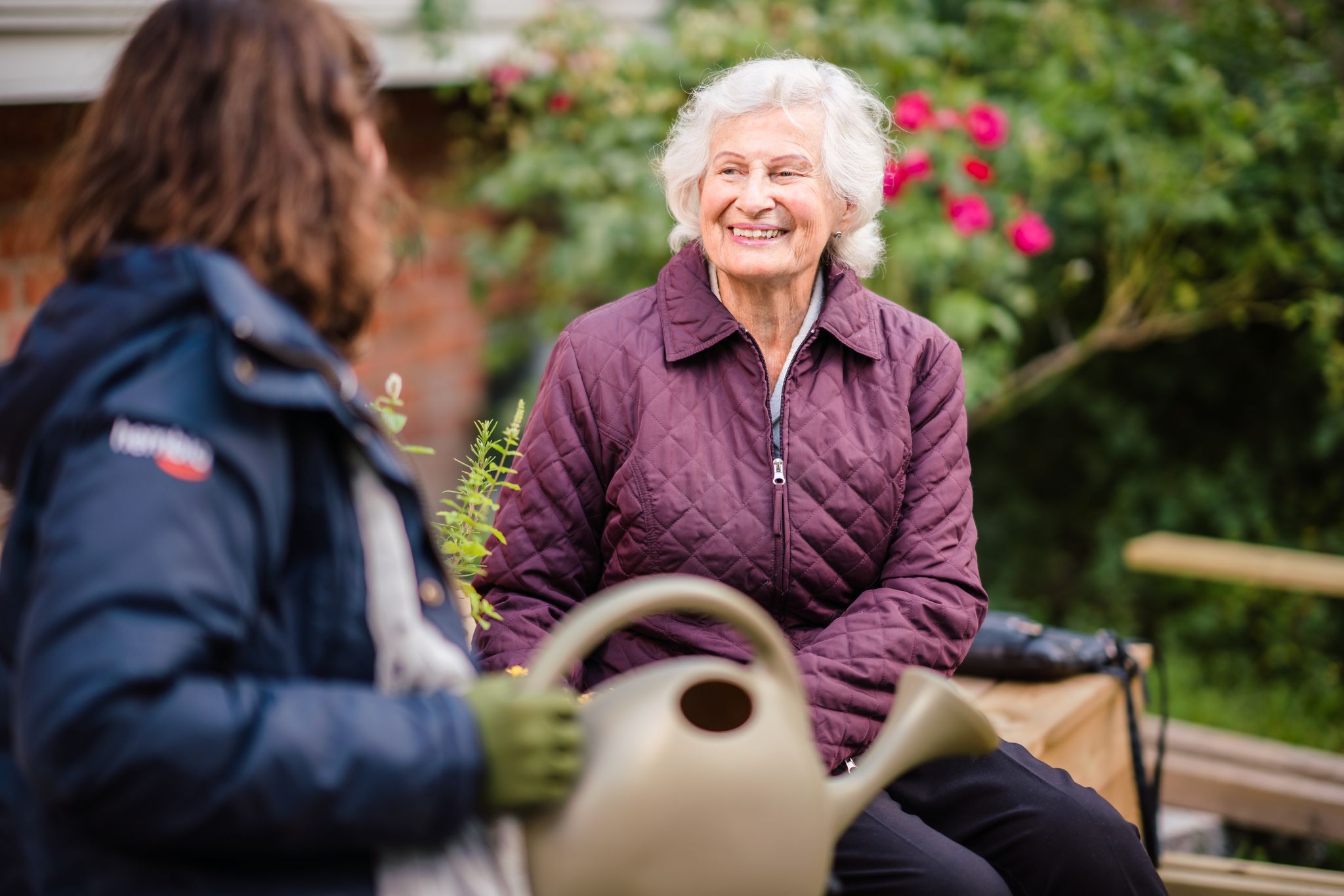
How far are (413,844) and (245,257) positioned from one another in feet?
1.84

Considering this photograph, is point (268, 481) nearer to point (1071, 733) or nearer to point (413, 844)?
point (413, 844)

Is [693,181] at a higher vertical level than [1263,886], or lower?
higher

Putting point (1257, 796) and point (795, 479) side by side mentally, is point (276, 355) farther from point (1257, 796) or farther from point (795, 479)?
point (1257, 796)

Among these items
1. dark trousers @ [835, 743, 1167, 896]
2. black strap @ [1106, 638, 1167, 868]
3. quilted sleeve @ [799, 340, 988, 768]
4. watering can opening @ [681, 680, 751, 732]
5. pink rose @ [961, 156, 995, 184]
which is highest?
watering can opening @ [681, 680, 751, 732]

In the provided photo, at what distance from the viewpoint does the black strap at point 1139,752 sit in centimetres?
257

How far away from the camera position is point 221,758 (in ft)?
→ 3.20

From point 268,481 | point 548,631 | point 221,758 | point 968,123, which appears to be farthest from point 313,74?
point 968,123

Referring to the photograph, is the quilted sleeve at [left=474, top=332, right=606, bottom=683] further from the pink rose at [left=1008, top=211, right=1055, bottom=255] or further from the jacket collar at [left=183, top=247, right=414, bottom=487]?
the pink rose at [left=1008, top=211, right=1055, bottom=255]

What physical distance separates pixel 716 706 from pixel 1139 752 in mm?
1625

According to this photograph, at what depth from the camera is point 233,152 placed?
43.4 inches

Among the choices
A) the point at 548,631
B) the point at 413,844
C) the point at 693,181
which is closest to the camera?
the point at 413,844

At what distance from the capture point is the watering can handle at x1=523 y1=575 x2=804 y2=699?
1107 mm

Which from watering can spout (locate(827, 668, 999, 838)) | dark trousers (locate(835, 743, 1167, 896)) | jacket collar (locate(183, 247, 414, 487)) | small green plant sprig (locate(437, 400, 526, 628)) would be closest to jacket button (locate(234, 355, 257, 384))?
jacket collar (locate(183, 247, 414, 487))

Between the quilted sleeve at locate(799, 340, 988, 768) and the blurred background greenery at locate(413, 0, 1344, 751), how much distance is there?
62.2 inches
